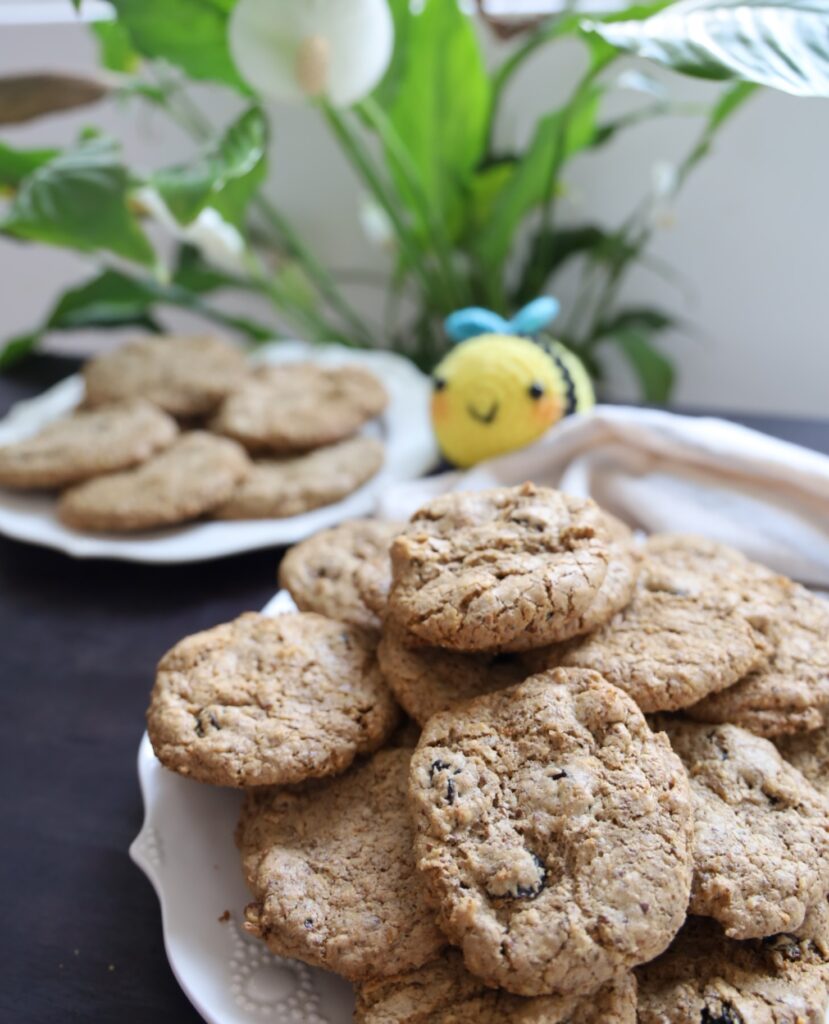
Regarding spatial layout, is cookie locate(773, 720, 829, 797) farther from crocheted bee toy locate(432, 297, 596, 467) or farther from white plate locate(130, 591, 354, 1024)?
crocheted bee toy locate(432, 297, 596, 467)

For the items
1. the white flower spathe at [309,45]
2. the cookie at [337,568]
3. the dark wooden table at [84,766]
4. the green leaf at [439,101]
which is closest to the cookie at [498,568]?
the cookie at [337,568]

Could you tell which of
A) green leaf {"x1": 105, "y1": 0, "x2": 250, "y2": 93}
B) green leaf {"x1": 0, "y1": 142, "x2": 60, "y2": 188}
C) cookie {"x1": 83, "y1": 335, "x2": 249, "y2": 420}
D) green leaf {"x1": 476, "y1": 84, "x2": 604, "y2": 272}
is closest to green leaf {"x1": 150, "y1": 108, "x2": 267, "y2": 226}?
green leaf {"x1": 105, "y1": 0, "x2": 250, "y2": 93}

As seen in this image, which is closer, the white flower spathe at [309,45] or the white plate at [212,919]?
the white plate at [212,919]

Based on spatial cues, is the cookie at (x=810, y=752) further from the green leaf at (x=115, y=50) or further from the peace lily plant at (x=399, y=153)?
the green leaf at (x=115, y=50)

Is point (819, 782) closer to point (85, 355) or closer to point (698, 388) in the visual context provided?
point (698, 388)

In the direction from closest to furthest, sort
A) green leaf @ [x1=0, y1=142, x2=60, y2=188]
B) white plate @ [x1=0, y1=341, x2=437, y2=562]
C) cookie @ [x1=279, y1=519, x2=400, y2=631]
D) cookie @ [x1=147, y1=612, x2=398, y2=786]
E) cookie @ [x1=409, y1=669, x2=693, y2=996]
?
cookie @ [x1=409, y1=669, x2=693, y2=996], cookie @ [x1=147, y1=612, x2=398, y2=786], cookie @ [x1=279, y1=519, x2=400, y2=631], white plate @ [x1=0, y1=341, x2=437, y2=562], green leaf @ [x1=0, y1=142, x2=60, y2=188]
